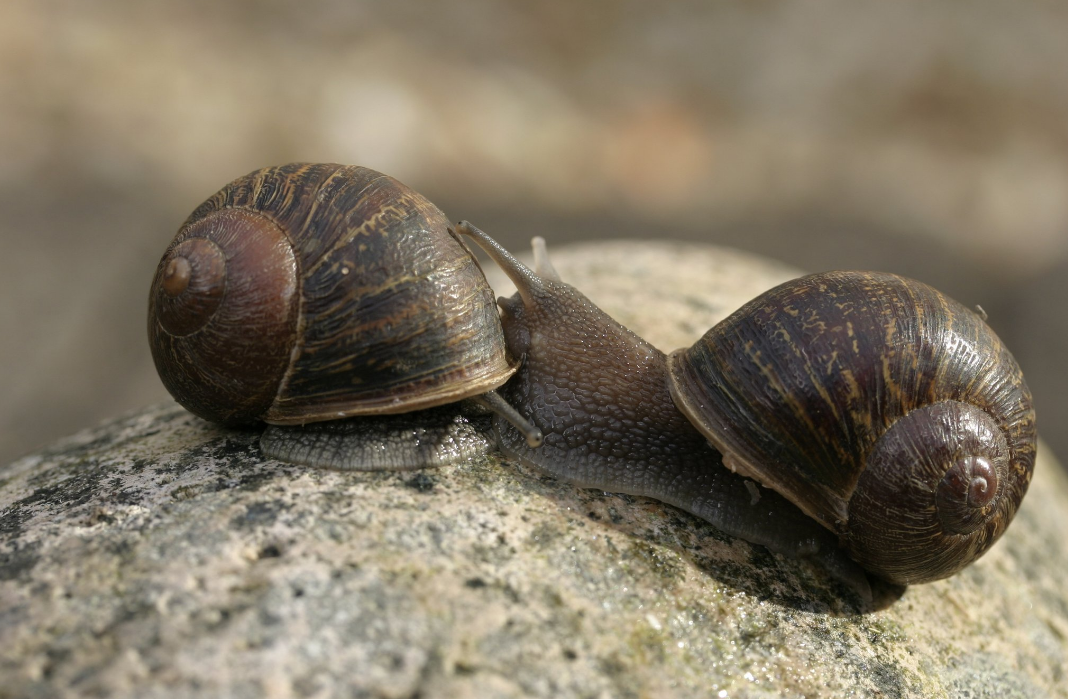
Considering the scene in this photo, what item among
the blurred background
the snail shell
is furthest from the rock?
the blurred background

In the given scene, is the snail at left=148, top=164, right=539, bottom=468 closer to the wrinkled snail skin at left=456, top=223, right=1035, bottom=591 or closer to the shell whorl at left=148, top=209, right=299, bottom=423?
the shell whorl at left=148, top=209, right=299, bottom=423

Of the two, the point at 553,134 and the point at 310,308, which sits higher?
the point at 553,134

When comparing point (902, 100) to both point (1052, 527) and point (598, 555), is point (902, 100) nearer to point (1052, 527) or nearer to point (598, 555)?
point (1052, 527)

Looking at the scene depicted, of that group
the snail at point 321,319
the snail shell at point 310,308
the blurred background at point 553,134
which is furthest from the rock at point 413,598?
the blurred background at point 553,134

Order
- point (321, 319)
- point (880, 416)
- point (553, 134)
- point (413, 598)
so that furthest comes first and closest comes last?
1. point (553, 134)
2. point (321, 319)
3. point (880, 416)
4. point (413, 598)

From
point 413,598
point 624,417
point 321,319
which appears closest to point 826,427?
point 624,417

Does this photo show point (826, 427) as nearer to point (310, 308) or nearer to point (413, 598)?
point (413, 598)

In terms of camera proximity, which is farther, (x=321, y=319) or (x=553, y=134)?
(x=553, y=134)

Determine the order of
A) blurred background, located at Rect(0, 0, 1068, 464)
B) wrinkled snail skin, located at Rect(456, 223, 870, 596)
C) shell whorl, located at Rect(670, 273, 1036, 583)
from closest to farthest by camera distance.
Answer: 1. shell whorl, located at Rect(670, 273, 1036, 583)
2. wrinkled snail skin, located at Rect(456, 223, 870, 596)
3. blurred background, located at Rect(0, 0, 1068, 464)
